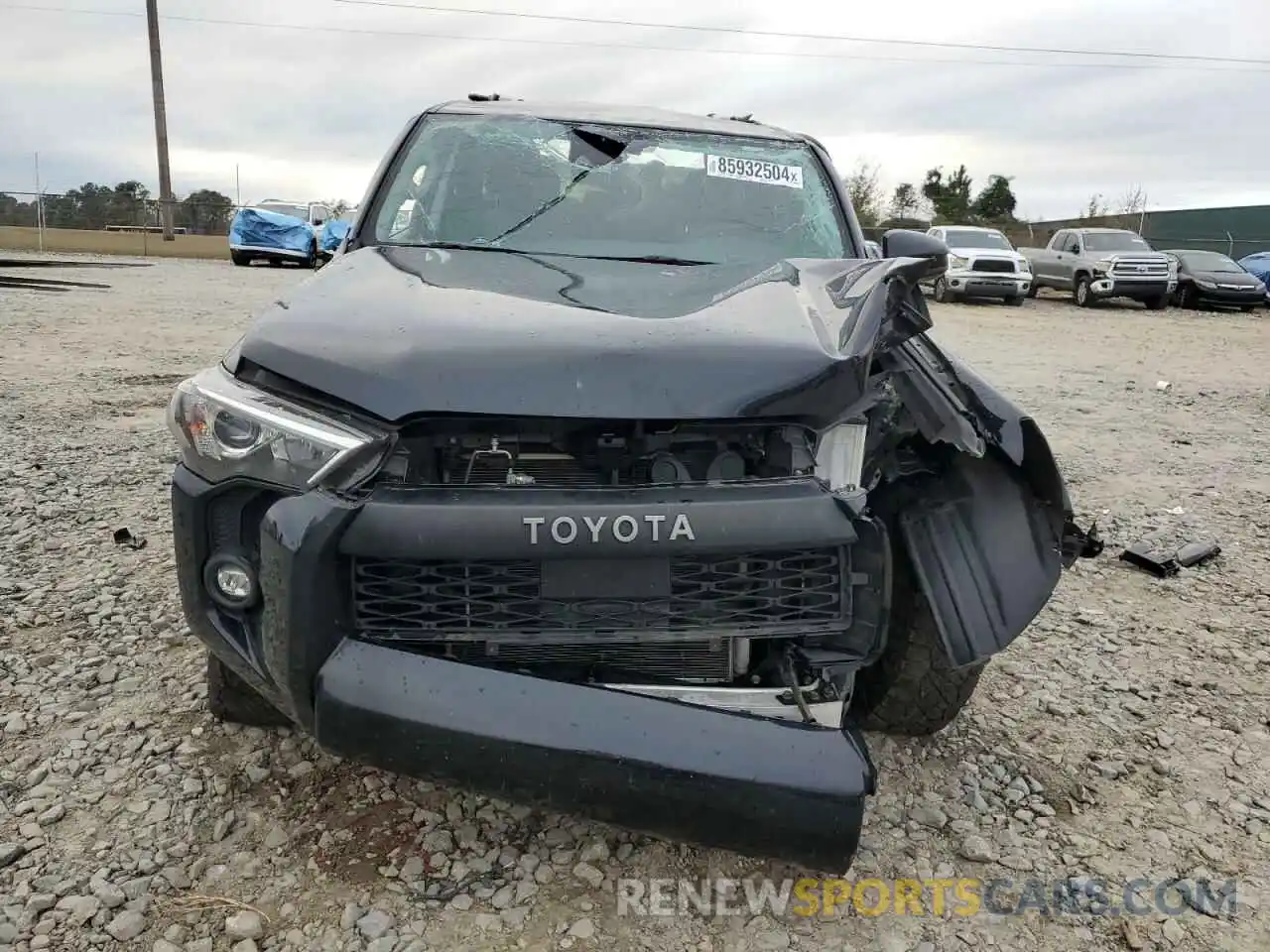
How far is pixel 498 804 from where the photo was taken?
2.42 metres

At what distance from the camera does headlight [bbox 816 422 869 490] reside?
205cm

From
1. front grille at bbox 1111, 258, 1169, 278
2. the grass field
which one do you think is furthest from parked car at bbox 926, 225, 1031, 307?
the grass field

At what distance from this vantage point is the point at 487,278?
249 centimetres

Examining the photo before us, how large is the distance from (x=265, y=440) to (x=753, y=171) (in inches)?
87.1

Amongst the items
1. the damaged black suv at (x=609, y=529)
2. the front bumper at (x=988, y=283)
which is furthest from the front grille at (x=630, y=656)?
the front bumper at (x=988, y=283)

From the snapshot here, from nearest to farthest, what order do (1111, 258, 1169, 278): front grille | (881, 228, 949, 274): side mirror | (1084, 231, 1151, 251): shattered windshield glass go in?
(881, 228, 949, 274): side mirror → (1111, 258, 1169, 278): front grille → (1084, 231, 1151, 251): shattered windshield glass

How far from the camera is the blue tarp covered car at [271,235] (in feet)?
71.3

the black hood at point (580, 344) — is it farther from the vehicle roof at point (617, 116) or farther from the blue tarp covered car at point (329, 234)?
the blue tarp covered car at point (329, 234)

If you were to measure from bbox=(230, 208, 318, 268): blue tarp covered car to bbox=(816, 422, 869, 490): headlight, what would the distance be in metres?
21.9

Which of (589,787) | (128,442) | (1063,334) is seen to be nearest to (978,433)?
(589,787)

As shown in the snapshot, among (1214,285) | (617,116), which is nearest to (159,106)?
(1214,285)

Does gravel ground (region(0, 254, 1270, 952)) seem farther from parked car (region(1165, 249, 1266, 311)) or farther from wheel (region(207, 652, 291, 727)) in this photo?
parked car (region(1165, 249, 1266, 311))

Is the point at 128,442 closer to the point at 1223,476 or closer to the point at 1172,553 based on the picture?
the point at 1172,553

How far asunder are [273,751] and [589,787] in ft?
3.95
